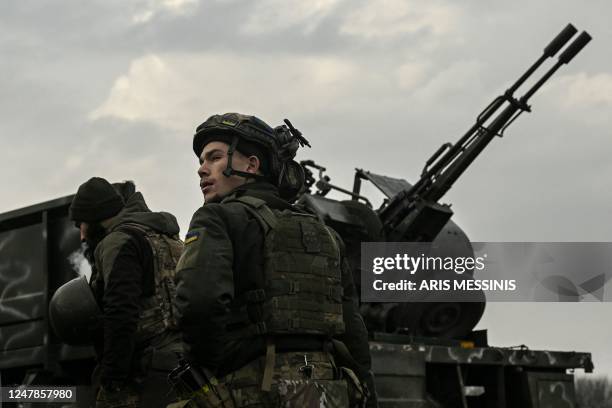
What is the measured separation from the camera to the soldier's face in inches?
151

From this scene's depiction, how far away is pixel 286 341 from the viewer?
3564 mm

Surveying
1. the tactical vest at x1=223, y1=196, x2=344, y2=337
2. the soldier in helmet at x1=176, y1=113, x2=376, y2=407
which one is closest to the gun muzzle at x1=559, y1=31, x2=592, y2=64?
the soldier in helmet at x1=176, y1=113, x2=376, y2=407

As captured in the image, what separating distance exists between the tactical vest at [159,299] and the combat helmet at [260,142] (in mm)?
1055

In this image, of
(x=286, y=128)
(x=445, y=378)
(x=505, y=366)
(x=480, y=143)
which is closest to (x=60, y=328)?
(x=286, y=128)

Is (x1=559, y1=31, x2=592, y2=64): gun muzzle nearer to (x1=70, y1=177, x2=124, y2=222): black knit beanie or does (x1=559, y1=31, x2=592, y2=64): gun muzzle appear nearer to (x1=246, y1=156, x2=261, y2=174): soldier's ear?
(x1=70, y1=177, x2=124, y2=222): black knit beanie

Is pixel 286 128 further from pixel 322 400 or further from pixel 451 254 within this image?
pixel 451 254

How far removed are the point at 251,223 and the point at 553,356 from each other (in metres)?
6.88

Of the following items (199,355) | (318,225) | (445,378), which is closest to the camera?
(199,355)

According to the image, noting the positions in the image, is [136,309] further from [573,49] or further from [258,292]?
[573,49]

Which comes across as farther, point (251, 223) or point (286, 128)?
point (286, 128)

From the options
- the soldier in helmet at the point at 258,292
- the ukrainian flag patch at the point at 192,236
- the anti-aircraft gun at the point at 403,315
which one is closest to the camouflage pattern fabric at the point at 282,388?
the soldier in helmet at the point at 258,292

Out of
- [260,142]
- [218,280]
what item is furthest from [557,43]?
[218,280]

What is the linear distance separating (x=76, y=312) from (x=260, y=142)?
5.47 ft

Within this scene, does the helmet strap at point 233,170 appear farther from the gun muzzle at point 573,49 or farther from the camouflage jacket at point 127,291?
the gun muzzle at point 573,49
